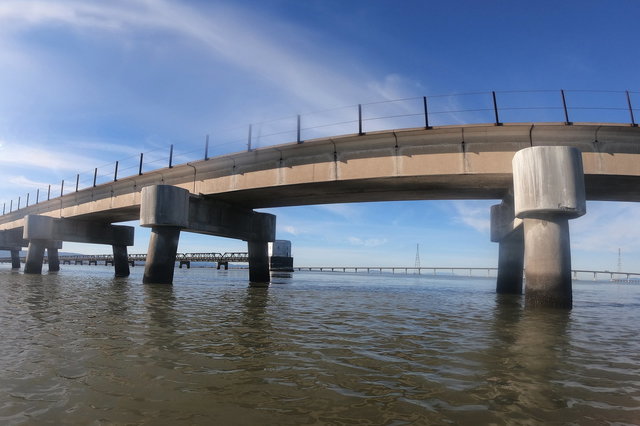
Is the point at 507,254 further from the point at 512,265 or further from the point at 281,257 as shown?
the point at 281,257

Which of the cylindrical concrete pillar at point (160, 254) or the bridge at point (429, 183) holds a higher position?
the bridge at point (429, 183)

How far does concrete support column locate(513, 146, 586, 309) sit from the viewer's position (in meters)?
16.4

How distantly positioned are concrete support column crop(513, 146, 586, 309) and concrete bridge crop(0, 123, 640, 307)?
0.04 meters

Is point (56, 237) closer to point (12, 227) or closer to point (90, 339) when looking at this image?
point (12, 227)

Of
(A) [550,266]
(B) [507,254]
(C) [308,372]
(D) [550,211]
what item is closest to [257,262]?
(B) [507,254]

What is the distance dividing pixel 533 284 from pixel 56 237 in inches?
1875

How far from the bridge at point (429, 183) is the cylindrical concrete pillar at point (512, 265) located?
0.23ft

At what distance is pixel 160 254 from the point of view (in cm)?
2730

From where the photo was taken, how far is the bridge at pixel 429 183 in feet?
55.2

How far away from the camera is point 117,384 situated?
493 centimetres

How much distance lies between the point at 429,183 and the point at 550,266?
851 cm

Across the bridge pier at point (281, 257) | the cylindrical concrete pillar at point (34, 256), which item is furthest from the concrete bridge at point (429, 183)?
the bridge pier at point (281, 257)

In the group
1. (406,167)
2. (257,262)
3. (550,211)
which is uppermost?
(406,167)

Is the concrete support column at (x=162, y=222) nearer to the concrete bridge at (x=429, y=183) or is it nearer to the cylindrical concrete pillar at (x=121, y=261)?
the concrete bridge at (x=429, y=183)
